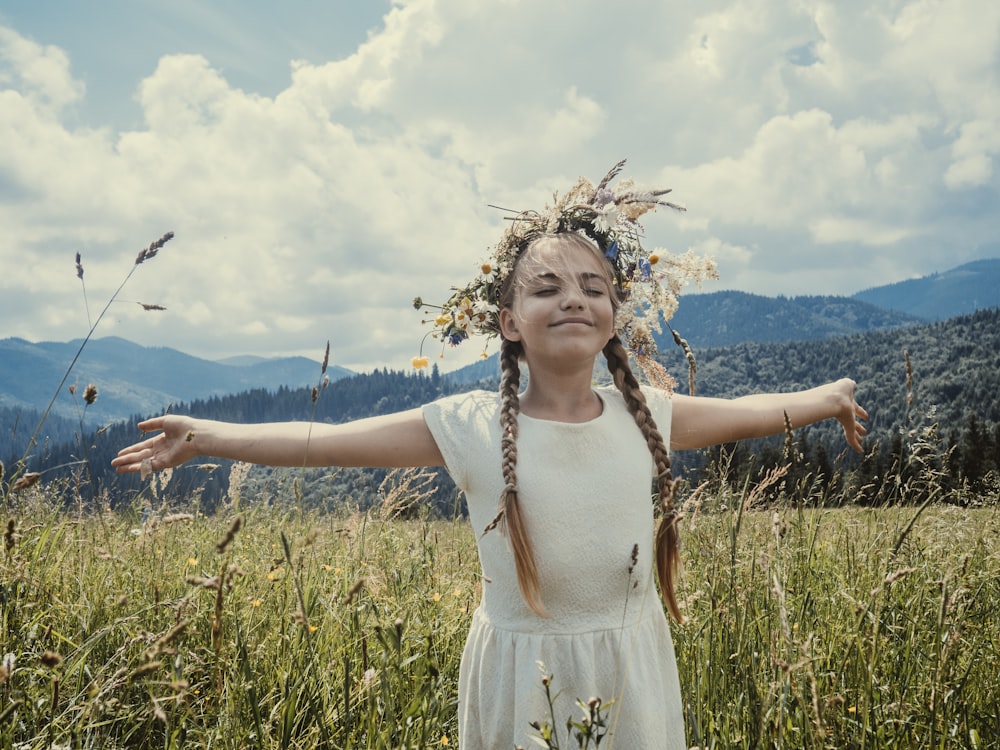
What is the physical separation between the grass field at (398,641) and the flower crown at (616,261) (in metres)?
0.87

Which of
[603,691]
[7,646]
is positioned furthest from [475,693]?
[7,646]

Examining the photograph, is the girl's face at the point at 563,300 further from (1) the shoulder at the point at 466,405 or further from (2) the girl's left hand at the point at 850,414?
(2) the girl's left hand at the point at 850,414

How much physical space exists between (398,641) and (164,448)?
4.47 ft

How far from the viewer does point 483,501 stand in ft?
7.52

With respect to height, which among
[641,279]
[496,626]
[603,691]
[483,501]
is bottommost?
[603,691]

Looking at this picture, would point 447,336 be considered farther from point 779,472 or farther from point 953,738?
point 953,738

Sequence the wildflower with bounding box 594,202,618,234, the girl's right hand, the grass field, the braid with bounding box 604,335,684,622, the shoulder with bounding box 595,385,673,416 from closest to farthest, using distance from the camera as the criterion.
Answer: the grass field
the girl's right hand
the braid with bounding box 604,335,684,622
the shoulder with bounding box 595,385,673,416
the wildflower with bounding box 594,202,618,234

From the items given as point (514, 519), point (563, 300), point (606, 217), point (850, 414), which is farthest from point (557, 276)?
point (850, 414)

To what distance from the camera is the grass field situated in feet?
6.03

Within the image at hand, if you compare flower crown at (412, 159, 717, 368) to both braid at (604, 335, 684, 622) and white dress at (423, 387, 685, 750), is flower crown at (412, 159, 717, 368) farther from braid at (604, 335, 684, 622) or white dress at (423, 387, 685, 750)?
white dress at (423, 387, 685, 750)

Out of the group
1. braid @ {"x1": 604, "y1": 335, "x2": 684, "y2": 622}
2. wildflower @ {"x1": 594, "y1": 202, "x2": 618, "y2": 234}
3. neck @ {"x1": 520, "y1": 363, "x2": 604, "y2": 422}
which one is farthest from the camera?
wildflower @ {"x1": 594, "y1": 202, "x2": 618, "y2": 234}

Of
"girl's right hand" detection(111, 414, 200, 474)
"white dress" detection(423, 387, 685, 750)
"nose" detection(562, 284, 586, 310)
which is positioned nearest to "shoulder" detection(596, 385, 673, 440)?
"white dress" detection(423, 387, 685, 750)

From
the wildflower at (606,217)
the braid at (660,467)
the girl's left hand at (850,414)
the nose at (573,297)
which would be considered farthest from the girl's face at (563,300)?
the girl's left hand at (850,414)

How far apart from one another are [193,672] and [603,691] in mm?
1512
